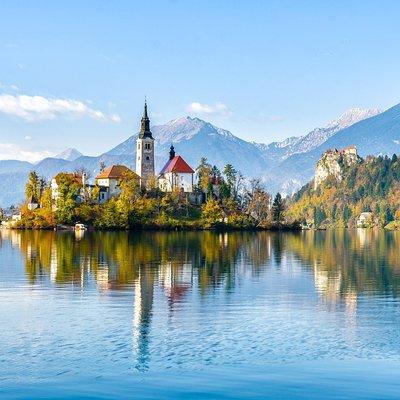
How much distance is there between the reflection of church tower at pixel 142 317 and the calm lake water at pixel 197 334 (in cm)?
6

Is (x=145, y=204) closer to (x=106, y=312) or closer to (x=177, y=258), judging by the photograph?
(x=177, y=258)

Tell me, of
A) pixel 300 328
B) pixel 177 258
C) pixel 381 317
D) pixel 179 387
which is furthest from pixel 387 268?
pixel 179 387

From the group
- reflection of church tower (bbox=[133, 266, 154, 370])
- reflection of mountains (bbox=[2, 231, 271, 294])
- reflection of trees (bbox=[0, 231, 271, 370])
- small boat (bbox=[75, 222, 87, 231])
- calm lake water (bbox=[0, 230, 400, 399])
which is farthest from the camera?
small boat (bbox=[75, 222, 87, 231])

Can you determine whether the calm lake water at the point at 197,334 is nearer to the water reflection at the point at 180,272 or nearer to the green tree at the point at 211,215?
the water reflection at the point at 180,272

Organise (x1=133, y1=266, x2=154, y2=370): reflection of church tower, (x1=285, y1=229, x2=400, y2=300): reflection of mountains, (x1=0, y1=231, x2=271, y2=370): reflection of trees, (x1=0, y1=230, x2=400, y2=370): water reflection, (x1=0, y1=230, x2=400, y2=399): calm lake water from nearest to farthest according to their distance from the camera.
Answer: (x1=0, y1=230, x2=400, y2=399): calm lake water → (x1=133, y1=266, x2=154, y2=370): reflection of church tower → (x1=0, y1=231, x2=271, y2=370): reflection of trees → (x1=0, y1=230, x2=400, y2=370): water reflection → (x1=285, y1=229, x2=400, y2=300): reflection of mountains

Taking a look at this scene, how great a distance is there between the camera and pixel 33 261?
75.1 meters

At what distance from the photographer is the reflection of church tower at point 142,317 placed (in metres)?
31.1

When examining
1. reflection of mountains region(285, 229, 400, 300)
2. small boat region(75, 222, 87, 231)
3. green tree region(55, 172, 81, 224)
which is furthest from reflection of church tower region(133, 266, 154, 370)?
green tree region(55, 172, 81, 224)

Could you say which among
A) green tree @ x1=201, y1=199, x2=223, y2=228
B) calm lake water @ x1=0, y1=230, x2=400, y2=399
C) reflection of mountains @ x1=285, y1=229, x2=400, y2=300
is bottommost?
calm lake water @ x1=0, y1=230, x2=400, y2=399

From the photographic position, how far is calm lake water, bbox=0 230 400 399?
27062 mm

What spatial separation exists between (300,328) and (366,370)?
8.22 meters

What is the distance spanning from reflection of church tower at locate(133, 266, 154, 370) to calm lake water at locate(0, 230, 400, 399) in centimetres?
6

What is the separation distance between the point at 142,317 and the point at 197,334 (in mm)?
5455

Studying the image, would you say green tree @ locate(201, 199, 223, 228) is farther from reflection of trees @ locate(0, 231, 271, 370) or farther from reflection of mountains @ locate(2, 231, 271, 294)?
reflection of trees @ locate(0, 231, 271, 370)
